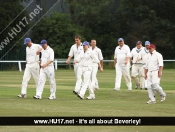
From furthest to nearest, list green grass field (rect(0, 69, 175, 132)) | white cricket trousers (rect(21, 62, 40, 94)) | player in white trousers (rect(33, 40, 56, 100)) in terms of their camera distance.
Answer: white cricket trousers (rect(21, 62, 40, 94))
player in white trousers (rect(33, 40, 56, 100))
green grass field (rect(0, 69, 175, 132))

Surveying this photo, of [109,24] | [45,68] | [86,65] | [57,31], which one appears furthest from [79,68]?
[109,24]

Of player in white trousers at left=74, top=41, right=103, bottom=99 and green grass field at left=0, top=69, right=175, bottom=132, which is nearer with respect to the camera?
green grass field at left=0, top=69, right=175, bottom=132

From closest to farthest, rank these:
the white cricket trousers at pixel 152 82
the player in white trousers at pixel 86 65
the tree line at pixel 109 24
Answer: the white cricket trousers at pixel 152 82 → the player in white trousers at pixel 86 65 → the tree line at pixel 109 24

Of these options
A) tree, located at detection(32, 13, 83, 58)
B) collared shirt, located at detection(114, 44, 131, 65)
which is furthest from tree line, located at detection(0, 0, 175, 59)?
collared shirt, located at detection(114, 44, 131, 65)

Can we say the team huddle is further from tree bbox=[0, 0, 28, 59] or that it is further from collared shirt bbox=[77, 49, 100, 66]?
tree bbox=[0, 0, 28, 59]

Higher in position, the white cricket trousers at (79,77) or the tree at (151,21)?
the tree at (151,21)

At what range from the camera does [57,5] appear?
72.6 m

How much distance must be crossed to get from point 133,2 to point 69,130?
57431mm

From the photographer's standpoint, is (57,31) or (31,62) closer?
(31,62)

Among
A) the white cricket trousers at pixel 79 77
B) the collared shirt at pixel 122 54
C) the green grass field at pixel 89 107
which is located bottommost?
the green grass field at pixel 89 107

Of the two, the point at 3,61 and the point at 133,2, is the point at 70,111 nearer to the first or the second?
the point at 3,61

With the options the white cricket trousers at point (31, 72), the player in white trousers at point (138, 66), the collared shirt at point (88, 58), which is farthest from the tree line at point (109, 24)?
the collared shirt at point (88, 58)

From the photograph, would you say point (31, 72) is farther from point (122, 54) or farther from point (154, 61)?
point (122, 54)

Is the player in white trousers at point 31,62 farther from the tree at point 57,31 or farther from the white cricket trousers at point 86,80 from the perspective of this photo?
the tree at point 57,31
